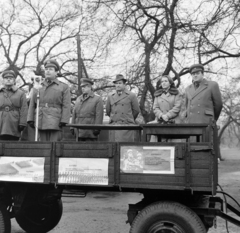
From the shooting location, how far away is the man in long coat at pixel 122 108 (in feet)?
21.7

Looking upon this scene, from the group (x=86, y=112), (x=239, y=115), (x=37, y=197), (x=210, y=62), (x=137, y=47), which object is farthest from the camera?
(x=239, y=115)

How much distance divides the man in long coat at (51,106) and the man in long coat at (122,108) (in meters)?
1.20

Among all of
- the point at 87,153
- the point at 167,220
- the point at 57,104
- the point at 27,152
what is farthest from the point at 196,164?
the point at 57,104

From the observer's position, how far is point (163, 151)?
12.3 ft

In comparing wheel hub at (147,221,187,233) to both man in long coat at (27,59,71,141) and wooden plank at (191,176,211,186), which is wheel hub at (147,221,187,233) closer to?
wooden plank at (191,176,211,186)

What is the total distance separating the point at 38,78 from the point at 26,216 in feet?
6.32

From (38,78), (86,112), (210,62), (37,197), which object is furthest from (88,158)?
(210,62)

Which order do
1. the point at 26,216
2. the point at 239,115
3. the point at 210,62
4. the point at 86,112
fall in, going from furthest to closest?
Result: the point at 239,115 < the point at 210,62 < the point at 86,112 < the point at 26,216

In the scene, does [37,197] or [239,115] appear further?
[239,115]

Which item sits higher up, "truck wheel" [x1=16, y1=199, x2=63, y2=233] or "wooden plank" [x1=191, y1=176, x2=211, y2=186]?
"wooden plank" [x1=191, y1=176, x2=211, y2=186]

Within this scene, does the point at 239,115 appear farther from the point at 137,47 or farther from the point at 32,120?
the point at 32,120


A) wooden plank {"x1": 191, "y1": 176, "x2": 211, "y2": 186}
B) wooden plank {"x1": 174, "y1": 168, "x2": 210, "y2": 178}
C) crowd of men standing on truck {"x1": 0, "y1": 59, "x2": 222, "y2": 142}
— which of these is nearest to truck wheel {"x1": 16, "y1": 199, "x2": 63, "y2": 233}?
crowd of men standing on truck {"x1": 0, "y1": 59, "x2": 222, "y2": 142}

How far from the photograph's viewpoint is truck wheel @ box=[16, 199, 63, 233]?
16.9 ft

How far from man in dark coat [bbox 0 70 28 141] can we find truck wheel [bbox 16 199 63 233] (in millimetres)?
1315
